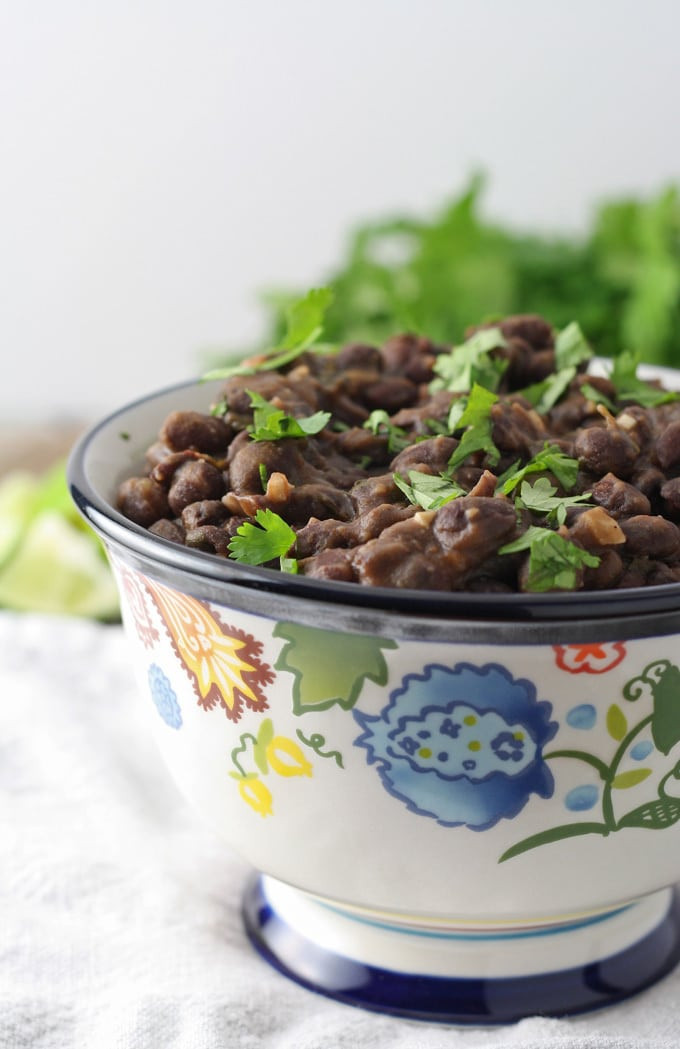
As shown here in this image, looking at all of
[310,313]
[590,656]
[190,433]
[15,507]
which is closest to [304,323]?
[310,313]

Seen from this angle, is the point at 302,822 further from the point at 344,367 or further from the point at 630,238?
the point at 630,238

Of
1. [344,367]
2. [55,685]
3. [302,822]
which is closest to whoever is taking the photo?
[302,822]

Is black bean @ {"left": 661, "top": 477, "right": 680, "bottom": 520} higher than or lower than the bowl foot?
higher

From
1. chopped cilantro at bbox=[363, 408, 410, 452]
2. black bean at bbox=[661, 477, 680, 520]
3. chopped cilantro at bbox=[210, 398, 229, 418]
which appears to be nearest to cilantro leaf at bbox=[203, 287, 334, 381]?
chopped cilantro at bbox=[210, 398, 229, 418]

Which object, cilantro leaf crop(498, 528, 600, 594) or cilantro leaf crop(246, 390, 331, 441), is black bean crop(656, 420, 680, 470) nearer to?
cilantro leaf crop(498, 528, 600, 594)

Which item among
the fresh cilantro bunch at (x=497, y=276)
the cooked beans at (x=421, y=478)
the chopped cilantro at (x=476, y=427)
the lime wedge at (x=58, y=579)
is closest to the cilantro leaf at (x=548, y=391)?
the cooked beans at (x=421, y=478)

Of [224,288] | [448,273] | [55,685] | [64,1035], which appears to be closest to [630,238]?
[448,273]
